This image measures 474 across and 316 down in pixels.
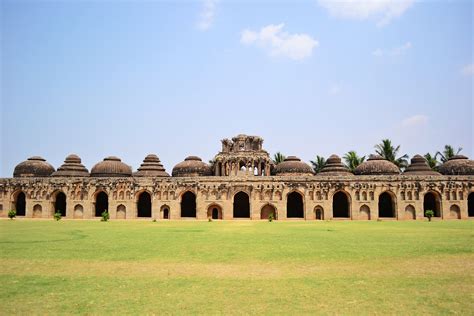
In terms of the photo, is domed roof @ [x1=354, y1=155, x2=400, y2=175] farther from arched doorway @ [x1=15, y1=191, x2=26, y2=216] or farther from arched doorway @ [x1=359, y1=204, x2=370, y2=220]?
arched doorway @ [x1=15, y1=191, x2=26, y2=216]

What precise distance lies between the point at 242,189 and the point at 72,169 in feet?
72.1

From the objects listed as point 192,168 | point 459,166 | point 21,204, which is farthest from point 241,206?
point 21,204

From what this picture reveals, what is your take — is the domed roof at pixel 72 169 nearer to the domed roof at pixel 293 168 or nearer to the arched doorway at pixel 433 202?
the domed roof at pixel 293 168

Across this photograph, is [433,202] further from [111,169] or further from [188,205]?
[111,169]

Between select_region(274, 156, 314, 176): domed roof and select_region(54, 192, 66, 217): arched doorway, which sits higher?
select_region(274, 156, 314, 176): domed roof

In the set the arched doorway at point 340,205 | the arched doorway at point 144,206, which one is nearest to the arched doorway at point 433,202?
the arched doorway at point 340,205

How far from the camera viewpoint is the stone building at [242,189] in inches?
1576

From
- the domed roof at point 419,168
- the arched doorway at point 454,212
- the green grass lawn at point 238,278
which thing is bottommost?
the arched doorway at point 454,212

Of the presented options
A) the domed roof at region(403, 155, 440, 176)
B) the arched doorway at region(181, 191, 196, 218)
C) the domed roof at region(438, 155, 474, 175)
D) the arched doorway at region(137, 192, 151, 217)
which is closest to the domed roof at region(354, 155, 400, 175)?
the domed roof at region(403, 155, 440, 176)

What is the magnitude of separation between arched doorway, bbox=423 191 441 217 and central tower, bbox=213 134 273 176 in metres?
18.3

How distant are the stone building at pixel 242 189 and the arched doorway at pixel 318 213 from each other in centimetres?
11

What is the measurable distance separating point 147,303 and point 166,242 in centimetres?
969

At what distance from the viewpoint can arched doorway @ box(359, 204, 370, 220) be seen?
40156mm

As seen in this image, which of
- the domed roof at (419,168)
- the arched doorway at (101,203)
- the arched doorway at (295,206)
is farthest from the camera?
the arched doorway at (101,203)
